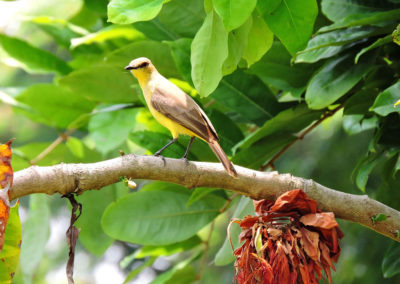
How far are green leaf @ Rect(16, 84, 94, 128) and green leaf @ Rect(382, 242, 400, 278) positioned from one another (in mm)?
1686

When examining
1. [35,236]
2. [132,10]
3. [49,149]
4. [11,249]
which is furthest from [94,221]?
[132,10]

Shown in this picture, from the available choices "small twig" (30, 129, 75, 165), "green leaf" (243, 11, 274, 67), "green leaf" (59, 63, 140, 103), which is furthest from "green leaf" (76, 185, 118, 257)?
"green leaf" (243, 11, 274, 67)

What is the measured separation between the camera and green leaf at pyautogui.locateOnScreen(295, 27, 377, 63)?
2.21 metres

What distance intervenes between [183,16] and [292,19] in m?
0.72

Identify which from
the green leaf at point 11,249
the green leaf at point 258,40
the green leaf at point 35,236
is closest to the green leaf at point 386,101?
the green leaf at point 258,40

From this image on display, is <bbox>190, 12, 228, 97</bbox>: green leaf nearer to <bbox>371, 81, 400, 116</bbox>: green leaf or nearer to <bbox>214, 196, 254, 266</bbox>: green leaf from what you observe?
<bbox>371, 81, 400, 116</bbox>: green leaf

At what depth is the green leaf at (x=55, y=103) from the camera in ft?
10.6

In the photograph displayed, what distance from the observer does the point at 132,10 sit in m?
1.73

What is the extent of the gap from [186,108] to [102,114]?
0.73m

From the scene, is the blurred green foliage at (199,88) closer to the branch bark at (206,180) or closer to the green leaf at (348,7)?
the green leaf at (348,7)

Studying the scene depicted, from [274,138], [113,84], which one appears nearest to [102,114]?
[113,84]

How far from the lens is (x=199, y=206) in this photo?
2719mm

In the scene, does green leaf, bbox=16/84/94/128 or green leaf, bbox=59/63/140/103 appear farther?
green leaf, bbox=16/84/94/128

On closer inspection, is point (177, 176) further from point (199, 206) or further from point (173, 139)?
point (199, 206)
